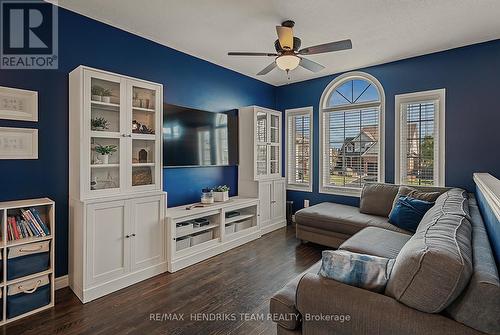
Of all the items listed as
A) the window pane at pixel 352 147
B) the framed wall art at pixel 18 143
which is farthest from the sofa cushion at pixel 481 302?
the window pane at pixel 352 147

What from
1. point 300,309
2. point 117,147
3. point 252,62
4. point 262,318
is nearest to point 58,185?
Answer: point 117,147

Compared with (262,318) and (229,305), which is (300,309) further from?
(229,305)

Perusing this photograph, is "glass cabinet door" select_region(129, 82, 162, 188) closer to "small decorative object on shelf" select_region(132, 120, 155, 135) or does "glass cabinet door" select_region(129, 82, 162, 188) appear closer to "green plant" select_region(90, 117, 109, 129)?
"small decorative object on shelf" select_region(132, 120, 155, 135)

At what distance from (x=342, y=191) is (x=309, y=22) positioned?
2835 millimetres

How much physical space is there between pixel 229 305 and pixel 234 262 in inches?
36.8

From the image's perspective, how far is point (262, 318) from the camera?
215 centimetres

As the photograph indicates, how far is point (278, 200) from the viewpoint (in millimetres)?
4797

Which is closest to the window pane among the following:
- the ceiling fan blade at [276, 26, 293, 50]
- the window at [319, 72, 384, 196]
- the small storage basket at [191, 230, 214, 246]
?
the window at [319, 72, 384, 196]

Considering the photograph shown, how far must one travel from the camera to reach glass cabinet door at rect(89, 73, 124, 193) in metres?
2.54

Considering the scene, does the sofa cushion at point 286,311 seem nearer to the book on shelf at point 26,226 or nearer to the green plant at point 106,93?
the book on shelf at point 26,226

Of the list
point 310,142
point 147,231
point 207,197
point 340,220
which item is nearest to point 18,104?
point 147,231

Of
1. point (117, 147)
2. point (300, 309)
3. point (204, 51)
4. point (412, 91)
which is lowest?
point (300, 309)

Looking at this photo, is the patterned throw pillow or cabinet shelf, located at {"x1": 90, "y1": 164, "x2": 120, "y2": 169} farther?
cabinet shelf, located at {"x1": 90, "y1": 164, "x2": 120, "y2": 169}

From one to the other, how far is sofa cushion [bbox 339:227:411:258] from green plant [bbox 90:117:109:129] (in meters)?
2.64
